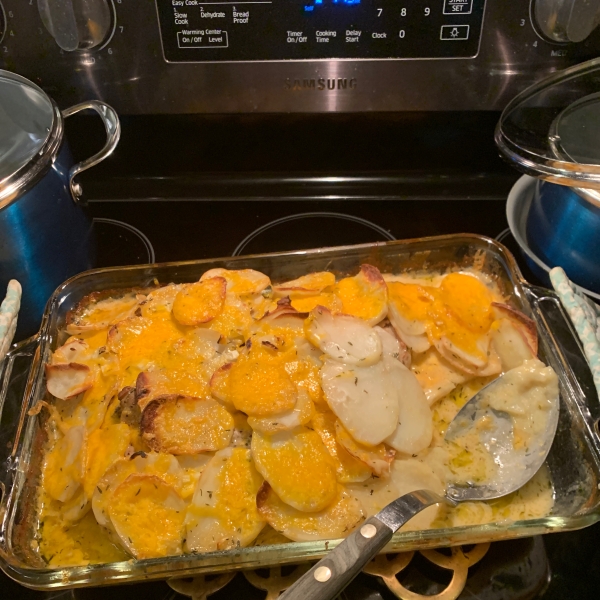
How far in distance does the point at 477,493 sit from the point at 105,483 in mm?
667

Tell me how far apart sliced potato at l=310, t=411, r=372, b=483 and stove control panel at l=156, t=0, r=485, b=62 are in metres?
0.85

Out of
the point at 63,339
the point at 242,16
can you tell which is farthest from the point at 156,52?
the point at 63,339

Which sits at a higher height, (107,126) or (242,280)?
(107,126)

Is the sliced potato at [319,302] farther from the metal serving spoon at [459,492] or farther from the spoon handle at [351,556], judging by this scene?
the spoon handle at [351,556]

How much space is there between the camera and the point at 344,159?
1644 mm

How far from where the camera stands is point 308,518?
3.14 feet

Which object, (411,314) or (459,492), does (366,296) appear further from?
(459,492)

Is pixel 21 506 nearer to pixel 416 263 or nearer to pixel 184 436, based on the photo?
pixel 184 436

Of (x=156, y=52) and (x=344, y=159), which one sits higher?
(x=156, y=52)

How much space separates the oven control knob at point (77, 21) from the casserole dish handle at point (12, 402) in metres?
0.69

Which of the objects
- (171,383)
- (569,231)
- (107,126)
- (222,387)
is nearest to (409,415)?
(222,387)

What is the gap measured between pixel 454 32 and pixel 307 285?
26.6 inches

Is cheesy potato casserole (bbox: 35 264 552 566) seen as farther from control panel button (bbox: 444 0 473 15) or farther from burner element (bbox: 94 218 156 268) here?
control panel button (bbox: 444 0 473 15)

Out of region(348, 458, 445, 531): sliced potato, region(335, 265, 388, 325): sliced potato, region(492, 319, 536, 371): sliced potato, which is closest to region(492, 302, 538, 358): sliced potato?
region(492, 319, 536, 371): sliced potato
